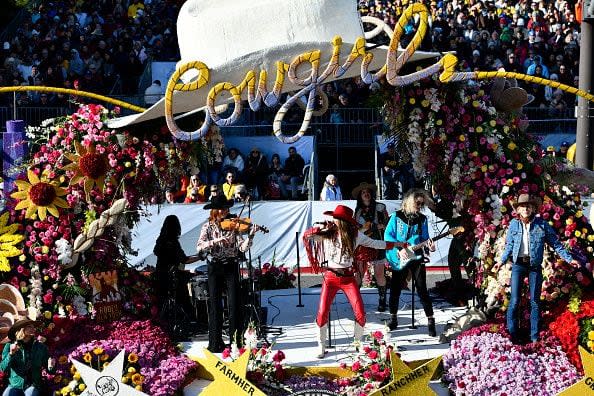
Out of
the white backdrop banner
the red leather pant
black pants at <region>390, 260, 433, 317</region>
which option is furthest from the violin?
the white backdrop banner

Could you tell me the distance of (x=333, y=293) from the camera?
1219 cm

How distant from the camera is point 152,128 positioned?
12852mm

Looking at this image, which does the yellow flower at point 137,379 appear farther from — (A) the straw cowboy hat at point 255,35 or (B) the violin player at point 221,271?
(A) the straw cowboy hat at point 255,35

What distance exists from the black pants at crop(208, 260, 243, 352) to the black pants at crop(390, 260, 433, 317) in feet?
6.11

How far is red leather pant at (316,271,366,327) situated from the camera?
39.8ft

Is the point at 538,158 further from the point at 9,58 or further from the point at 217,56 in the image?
the point at 9,58

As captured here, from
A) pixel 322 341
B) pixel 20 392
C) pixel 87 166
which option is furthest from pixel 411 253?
pixel 20 392

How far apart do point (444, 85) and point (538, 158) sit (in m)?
1.33

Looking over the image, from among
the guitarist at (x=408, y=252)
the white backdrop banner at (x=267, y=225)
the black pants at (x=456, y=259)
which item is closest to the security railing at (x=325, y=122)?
the white backdrop banner at (x=267, y=225)

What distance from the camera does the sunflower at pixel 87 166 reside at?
1256cm

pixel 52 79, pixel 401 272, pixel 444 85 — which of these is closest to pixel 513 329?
pixel 401 272

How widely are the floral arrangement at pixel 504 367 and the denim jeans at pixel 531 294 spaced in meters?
0.15

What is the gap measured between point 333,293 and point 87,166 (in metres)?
2.95

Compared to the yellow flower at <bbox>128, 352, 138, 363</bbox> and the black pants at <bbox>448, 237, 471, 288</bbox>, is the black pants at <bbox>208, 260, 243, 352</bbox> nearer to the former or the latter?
the yellow flower at <bbox>128, 352, 138, 363</bbox>
